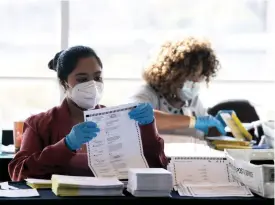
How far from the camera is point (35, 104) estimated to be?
4.27 m

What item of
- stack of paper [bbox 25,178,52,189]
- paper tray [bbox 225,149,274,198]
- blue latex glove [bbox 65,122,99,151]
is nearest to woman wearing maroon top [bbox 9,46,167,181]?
blue latex glove [bbox 65,122,99,151]

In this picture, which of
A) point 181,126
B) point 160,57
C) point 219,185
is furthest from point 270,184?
point 160,57

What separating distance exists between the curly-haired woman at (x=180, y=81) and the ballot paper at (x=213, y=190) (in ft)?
4.22

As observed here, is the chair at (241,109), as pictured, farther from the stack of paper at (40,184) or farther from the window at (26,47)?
the stack of paper at (40,184)

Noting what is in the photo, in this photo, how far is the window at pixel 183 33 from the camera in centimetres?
427

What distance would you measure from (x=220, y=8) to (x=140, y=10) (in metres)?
0.67

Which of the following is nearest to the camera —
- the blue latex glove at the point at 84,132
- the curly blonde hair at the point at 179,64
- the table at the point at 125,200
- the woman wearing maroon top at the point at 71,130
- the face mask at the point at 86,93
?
the table at the point at 125,200

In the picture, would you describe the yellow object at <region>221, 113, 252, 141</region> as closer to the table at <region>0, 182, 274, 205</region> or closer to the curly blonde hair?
the curly blonde hair

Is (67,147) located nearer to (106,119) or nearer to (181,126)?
(106,119)

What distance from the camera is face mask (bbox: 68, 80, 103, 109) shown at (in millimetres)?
2137

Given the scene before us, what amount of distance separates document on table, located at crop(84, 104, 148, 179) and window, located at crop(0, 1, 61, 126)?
93.9 inches

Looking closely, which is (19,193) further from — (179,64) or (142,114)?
(179,64)

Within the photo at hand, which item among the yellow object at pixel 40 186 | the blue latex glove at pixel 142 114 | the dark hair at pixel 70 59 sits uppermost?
the dark hair at pixel 70 59

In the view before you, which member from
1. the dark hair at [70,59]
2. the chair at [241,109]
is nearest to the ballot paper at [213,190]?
the dark hair at [70,59]
